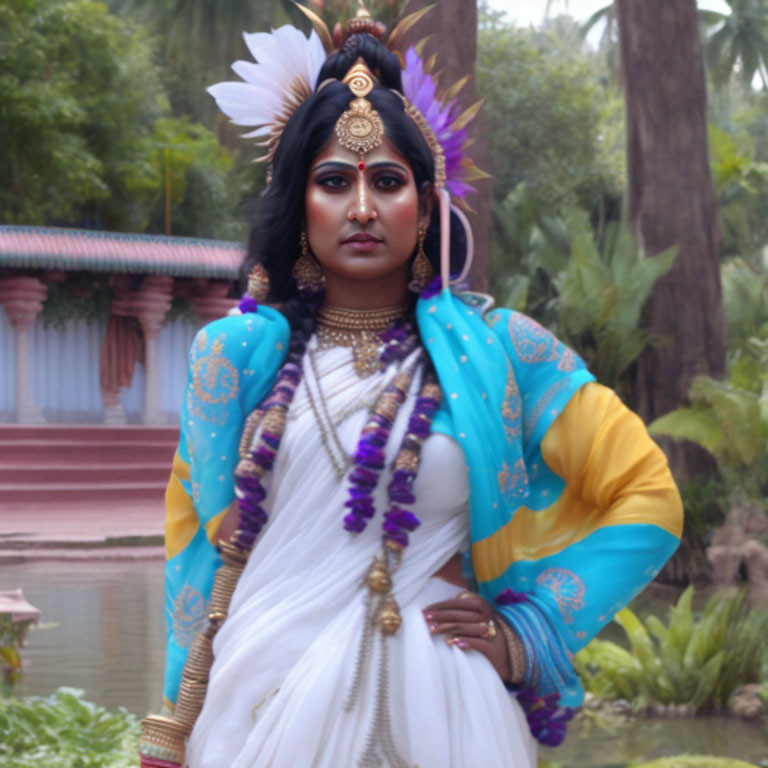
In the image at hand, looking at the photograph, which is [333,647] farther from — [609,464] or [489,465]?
[609,464]

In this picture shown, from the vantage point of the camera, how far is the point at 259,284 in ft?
8.03

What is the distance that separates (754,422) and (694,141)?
270 centimetres

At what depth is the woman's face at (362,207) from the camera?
230 centimetres

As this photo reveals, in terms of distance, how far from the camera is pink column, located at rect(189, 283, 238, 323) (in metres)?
23.1

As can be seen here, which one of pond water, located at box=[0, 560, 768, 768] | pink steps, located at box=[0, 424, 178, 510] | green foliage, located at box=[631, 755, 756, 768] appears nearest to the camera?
green foliage, located at box=[631, 755, 756, 768]

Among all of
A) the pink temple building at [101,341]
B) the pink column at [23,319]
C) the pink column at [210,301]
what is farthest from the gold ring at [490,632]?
the pink column at [210,301]

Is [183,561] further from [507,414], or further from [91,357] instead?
[91,357]

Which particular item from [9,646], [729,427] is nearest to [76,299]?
[729,427]

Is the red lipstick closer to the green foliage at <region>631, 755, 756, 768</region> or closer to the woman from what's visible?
the woman

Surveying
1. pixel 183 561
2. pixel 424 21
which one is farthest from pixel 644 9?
pixel 183 561

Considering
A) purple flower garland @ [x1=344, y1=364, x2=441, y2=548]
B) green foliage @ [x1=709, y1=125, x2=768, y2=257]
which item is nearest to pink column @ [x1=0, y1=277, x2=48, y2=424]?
green foliage @ [x1=709, y1=125, x2=768, y2=257]

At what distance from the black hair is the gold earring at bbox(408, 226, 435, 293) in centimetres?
2

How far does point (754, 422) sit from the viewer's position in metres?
10.7

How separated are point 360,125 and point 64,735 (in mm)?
3719
